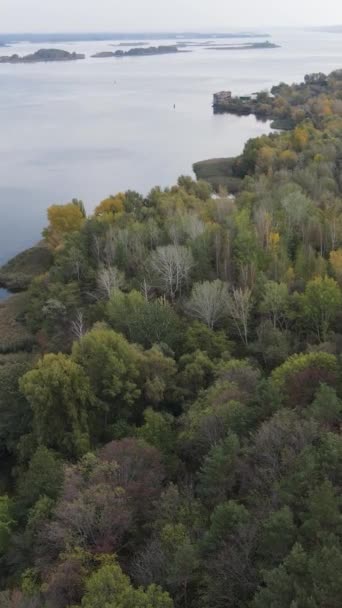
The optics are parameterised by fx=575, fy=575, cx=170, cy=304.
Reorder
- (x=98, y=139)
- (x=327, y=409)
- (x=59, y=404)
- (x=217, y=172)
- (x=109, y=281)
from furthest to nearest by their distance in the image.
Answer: (x=98, y=139)
(x=217, y=172)
(x=109, y=281)
(x=59, y=404)
(x=327, y=409)

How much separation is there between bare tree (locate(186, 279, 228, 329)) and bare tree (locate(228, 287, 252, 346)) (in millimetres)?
516

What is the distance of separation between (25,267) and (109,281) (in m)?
17.7

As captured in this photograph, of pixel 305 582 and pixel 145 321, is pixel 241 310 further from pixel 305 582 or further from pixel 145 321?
pixel 305 582

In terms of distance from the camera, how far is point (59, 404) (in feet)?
82.8

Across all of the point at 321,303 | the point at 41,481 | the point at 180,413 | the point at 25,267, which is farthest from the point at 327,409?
the point at 25,267

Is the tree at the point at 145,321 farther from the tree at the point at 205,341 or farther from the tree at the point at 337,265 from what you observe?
the tree at the point at 337,265

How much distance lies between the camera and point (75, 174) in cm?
7462

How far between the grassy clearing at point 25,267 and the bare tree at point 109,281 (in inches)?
509

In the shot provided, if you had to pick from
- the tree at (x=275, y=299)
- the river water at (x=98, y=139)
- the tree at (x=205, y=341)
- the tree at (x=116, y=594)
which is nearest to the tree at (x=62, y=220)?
the river water at (x=98, y=139)

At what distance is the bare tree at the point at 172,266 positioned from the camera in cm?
3359

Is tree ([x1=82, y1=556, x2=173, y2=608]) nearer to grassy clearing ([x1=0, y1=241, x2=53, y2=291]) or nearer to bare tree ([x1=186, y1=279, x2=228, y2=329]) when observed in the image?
bare tree ([x1=186, y1=279, x2=228, y2=329])

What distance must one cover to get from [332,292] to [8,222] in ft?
130

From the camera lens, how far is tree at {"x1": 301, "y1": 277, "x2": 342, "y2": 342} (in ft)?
95.3

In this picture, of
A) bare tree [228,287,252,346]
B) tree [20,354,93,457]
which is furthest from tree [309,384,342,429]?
tree [20,354,93,457]
